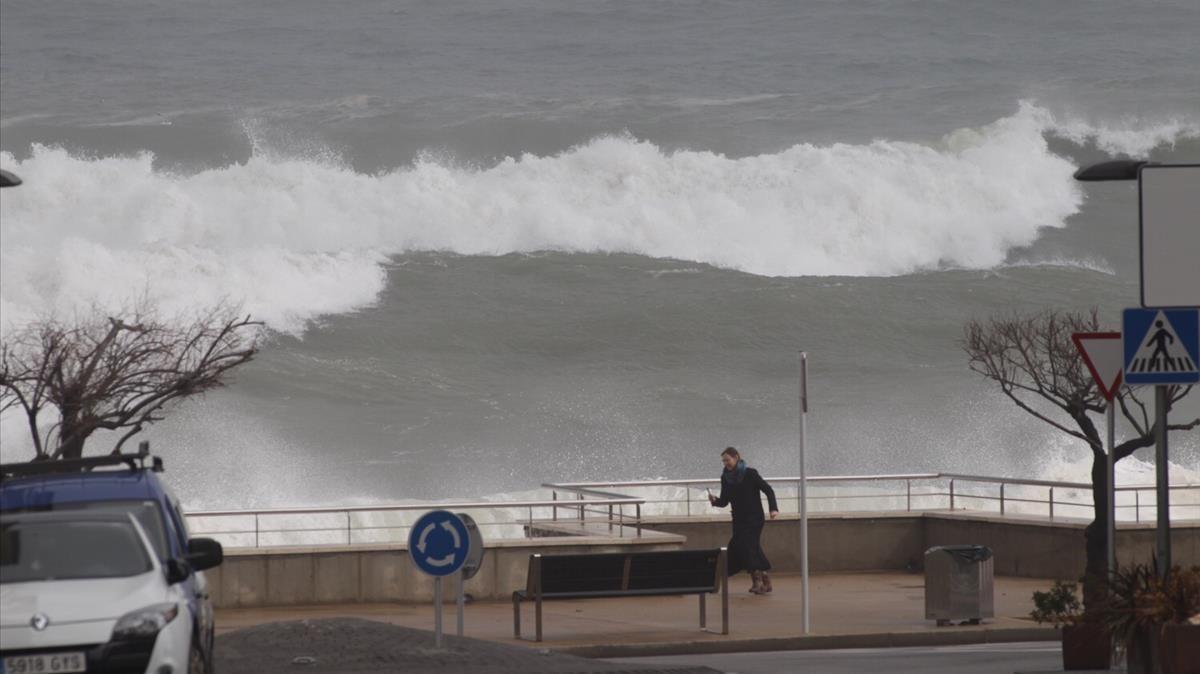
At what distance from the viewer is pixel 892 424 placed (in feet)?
136

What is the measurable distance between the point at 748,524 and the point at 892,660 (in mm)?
4680

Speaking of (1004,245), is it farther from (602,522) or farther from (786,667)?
(786,667)

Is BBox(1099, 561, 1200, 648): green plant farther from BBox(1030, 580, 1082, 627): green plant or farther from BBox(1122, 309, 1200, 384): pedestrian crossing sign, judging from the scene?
BBox(1122, 309, 1200, 384): pedestrian crossing sign

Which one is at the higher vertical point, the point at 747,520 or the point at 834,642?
the point at 747,520

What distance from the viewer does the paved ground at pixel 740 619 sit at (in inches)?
656

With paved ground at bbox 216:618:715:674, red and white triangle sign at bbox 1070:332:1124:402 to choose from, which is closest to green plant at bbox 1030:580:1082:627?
red and white triangle sign at bbox 1070:332:1124:402

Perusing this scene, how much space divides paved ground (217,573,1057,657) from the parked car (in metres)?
5.46

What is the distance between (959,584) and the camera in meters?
17.2

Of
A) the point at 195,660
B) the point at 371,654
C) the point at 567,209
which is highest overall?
the point at 567,209

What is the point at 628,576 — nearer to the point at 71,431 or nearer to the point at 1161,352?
the point at 71,431

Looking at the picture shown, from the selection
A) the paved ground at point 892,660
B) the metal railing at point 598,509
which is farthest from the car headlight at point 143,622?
the metal railing at point 598,509

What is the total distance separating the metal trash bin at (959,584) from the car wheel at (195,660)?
810 centimetres

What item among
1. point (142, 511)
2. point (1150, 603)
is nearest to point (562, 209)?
point (1150, 603)

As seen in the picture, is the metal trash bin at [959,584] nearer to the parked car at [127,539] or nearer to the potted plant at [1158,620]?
the potted plant at [1158,620]
